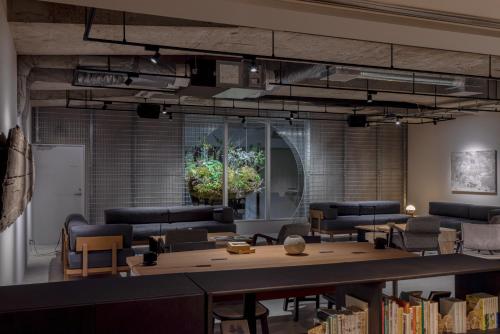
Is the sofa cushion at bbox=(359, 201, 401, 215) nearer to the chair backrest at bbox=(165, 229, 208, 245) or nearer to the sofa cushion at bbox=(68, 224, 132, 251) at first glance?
the chair backrest at bbox=(165, 229, 208, 245)

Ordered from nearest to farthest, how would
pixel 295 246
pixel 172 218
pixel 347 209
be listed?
pixel 295 246, pixel 172 218, pixel 347 209

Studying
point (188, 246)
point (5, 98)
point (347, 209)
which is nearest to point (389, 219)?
point (347, 209)

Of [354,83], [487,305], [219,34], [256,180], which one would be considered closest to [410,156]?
[256,180]

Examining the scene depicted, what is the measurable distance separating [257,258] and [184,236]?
156 cm

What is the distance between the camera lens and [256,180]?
1249 centimetres

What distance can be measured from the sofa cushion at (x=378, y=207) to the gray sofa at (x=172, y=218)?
3734 millimetres

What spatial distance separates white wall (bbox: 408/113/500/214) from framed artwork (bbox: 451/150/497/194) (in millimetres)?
129

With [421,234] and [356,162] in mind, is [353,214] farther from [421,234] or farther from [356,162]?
[421,234]

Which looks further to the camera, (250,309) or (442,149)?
(442,149)

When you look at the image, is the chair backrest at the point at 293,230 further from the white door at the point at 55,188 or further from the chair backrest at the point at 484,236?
the white door at the point at 55,188

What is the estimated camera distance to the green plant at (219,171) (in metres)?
11.8

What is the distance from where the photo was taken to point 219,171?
12078 millimetres

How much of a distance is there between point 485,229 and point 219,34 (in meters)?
5.56

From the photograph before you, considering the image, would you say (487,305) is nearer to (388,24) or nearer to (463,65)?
(388,24)
